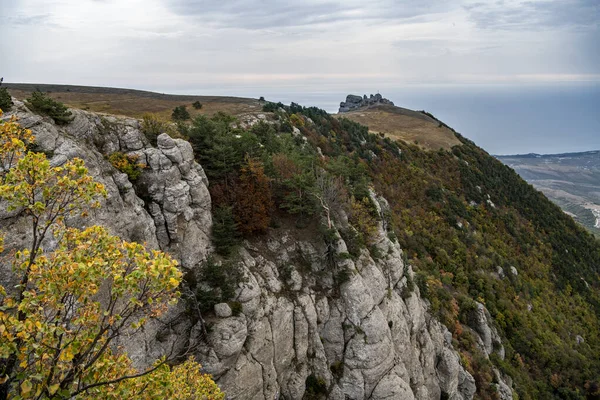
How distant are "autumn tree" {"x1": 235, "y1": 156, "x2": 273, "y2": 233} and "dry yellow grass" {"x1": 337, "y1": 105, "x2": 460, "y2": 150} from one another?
2315 inches

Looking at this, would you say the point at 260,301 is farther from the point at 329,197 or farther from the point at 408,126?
the point at 408,126

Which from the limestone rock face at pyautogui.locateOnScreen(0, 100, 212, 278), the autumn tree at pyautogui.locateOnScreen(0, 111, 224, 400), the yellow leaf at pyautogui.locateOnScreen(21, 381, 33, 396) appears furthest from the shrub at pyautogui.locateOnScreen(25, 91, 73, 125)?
the yellow leaf at pyautogui.locateOnScreen(21, 381, 33, 396)

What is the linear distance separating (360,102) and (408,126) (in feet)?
157

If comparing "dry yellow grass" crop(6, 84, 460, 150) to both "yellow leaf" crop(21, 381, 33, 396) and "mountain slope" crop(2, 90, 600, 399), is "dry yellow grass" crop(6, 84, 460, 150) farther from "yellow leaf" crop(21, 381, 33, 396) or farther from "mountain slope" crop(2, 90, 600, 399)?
"yellow leaf" crop(21, 381, 33, 396)

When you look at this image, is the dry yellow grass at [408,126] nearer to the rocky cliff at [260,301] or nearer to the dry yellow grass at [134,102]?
the dry yellow grass at [134,102]

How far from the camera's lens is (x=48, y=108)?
16.6 metres

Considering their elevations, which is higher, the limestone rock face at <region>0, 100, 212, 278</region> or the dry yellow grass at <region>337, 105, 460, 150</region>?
the dry yellow grass at <region>337, 105, 460, 150</region>

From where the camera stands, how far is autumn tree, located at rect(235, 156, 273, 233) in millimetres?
20297

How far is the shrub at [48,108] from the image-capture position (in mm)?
16375

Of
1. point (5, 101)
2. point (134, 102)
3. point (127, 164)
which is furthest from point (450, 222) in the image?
point (5, 101)

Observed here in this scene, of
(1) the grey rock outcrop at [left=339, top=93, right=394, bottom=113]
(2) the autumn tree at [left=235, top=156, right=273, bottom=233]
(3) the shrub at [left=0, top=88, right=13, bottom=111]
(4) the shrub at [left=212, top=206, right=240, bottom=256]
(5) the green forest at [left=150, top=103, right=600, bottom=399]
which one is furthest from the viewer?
(1) the grey rock outcrop at [left=339, top=93, right=394, bottom=113]

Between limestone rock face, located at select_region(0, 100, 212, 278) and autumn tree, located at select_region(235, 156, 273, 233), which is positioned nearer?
limestone rock face, located at select_region(0, 100, 212, 278)

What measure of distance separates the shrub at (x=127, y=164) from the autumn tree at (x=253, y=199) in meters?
5.73

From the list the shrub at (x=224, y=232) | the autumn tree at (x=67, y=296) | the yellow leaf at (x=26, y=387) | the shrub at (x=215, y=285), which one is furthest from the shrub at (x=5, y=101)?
the yellow leaf at (x=26, y=387)
